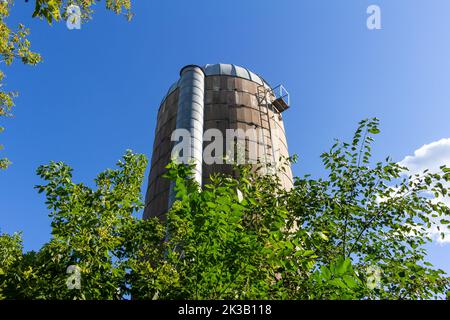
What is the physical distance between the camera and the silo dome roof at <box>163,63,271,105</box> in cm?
2426

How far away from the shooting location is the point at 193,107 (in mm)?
20500

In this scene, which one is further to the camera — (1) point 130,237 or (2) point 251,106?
(2) point 251,106

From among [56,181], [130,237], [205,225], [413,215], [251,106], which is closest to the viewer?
[205,225]

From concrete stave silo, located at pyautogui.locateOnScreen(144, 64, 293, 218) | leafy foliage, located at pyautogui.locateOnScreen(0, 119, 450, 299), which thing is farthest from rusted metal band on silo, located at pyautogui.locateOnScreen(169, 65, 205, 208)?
leafy foliage, located at pyautogui.locateOnScreen(0, 119, 450, 299)

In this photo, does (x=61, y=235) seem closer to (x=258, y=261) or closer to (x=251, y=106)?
(x=258, y=261)

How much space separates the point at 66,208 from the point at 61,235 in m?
0.41

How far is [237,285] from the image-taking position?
17.0 feet

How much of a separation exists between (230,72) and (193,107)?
5260mm

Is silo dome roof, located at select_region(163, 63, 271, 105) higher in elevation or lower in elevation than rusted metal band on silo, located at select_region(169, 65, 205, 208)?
higher

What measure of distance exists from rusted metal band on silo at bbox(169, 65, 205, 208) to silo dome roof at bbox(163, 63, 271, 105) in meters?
1.48

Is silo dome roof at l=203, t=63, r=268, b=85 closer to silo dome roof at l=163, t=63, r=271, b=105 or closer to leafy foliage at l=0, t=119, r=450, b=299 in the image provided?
silo dome roof at l=163, t=63, r=271, b=105
